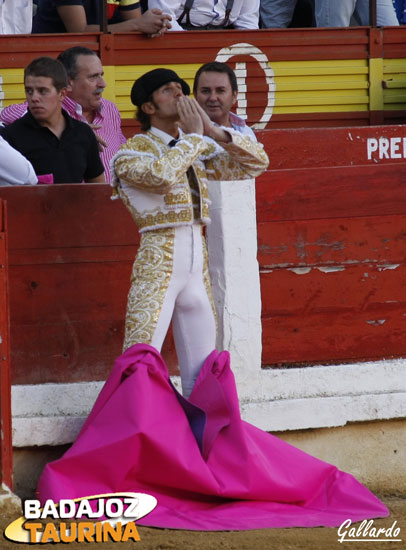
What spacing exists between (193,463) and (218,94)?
1.86 m

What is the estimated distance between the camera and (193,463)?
4.05 metres

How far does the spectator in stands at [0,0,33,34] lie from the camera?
6.79 metres

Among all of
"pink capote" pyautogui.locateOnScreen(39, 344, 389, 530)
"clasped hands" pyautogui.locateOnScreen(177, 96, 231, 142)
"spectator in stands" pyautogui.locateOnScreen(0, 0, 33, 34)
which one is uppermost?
"spectator in stands" pyautogui.locateOnScreen(0, 0, 33, 34)

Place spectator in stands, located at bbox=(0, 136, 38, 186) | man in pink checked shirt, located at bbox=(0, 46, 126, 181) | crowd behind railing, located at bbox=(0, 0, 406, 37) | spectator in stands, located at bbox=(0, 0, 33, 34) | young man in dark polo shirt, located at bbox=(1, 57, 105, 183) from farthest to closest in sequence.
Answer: crowd behind railing, located at bbox=(0, 0, 406, 37), spectator in stands, located at bbox=(0, 0, 33, 34), man in pink checked shirt, located at bbox=(0, 46, 126, 181), young man in dark polo shirt, located at bbox=(1, 57, 105, 183), spectator in stands, located at bbox=(0, 136, 38, 186)

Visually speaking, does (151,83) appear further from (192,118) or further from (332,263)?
(332,263)

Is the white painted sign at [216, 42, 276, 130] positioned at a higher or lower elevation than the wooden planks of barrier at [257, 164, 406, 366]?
higher

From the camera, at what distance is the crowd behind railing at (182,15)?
22.8ft

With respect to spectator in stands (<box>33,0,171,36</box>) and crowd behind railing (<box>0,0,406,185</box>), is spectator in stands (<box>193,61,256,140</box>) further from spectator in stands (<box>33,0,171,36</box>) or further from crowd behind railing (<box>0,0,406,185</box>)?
spectator in stands (<box>33,0,171,36</box>)

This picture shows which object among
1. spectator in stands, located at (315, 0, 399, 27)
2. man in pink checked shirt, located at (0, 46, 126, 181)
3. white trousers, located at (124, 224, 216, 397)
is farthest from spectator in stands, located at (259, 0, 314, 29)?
white trousers, located at (124, 224, 216, 397)

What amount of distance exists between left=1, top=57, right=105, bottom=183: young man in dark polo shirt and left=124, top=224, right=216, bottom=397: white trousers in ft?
2.81

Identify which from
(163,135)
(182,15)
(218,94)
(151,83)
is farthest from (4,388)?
(182,15)

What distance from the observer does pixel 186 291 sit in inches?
165

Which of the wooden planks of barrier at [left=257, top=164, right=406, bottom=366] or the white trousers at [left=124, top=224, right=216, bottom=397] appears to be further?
the wooden planks of barrier at [left=257, top=164, right=406, bottom=366]

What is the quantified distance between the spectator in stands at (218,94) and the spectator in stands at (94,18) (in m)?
1.88
